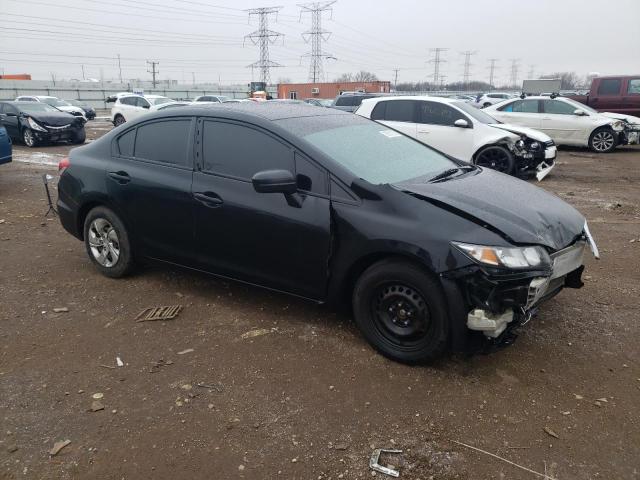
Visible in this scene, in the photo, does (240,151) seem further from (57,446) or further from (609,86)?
(609,86)

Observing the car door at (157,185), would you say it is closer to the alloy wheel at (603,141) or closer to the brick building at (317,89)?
the alloy wheel at (603,141)

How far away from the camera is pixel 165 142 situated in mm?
4340

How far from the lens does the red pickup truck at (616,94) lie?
16.3m

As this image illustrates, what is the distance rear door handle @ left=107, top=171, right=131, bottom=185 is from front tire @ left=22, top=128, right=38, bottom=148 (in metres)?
12.7

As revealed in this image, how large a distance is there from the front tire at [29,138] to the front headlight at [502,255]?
15620mm

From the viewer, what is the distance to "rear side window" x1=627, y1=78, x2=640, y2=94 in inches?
642

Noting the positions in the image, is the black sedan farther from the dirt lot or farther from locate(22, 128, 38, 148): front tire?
locate(22, 128, 38, 148): front tire

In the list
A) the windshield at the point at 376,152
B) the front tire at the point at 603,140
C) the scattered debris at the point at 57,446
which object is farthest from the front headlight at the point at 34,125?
the front tire at the point at 603,140

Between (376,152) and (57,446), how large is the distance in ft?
9.30

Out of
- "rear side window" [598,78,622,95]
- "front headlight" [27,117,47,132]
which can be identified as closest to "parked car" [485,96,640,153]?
"rear side window" [598,78,622,95]

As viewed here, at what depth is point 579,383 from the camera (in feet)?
10.4

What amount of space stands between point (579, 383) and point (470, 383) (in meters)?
0.67

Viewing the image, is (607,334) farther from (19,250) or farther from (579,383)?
(19,250)

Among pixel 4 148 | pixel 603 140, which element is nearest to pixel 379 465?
pixel 4 148
